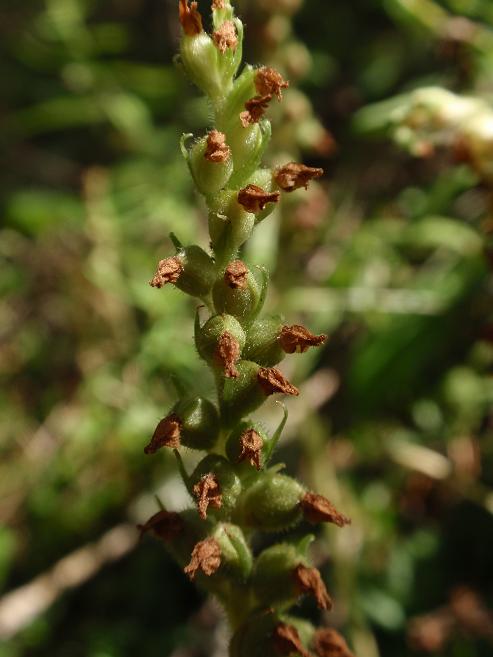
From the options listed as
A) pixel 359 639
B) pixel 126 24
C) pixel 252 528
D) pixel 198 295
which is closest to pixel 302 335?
pixel 198 295

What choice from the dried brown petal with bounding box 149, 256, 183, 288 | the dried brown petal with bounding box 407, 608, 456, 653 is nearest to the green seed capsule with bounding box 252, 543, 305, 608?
the dried brown petal with bounding box 149, 256, 183, 288

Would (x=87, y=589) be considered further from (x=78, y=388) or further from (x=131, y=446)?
(x=78, y=388)

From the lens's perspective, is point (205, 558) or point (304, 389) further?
point (304, 389)

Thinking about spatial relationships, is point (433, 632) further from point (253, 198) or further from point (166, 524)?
point (253, 198)

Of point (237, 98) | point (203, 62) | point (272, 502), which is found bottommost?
point (272, 502)

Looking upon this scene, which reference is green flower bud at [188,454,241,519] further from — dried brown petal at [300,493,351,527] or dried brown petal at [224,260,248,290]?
dried brown petal at [224,260,248,290]

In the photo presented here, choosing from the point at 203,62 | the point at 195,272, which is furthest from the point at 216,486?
the point at 203,62
